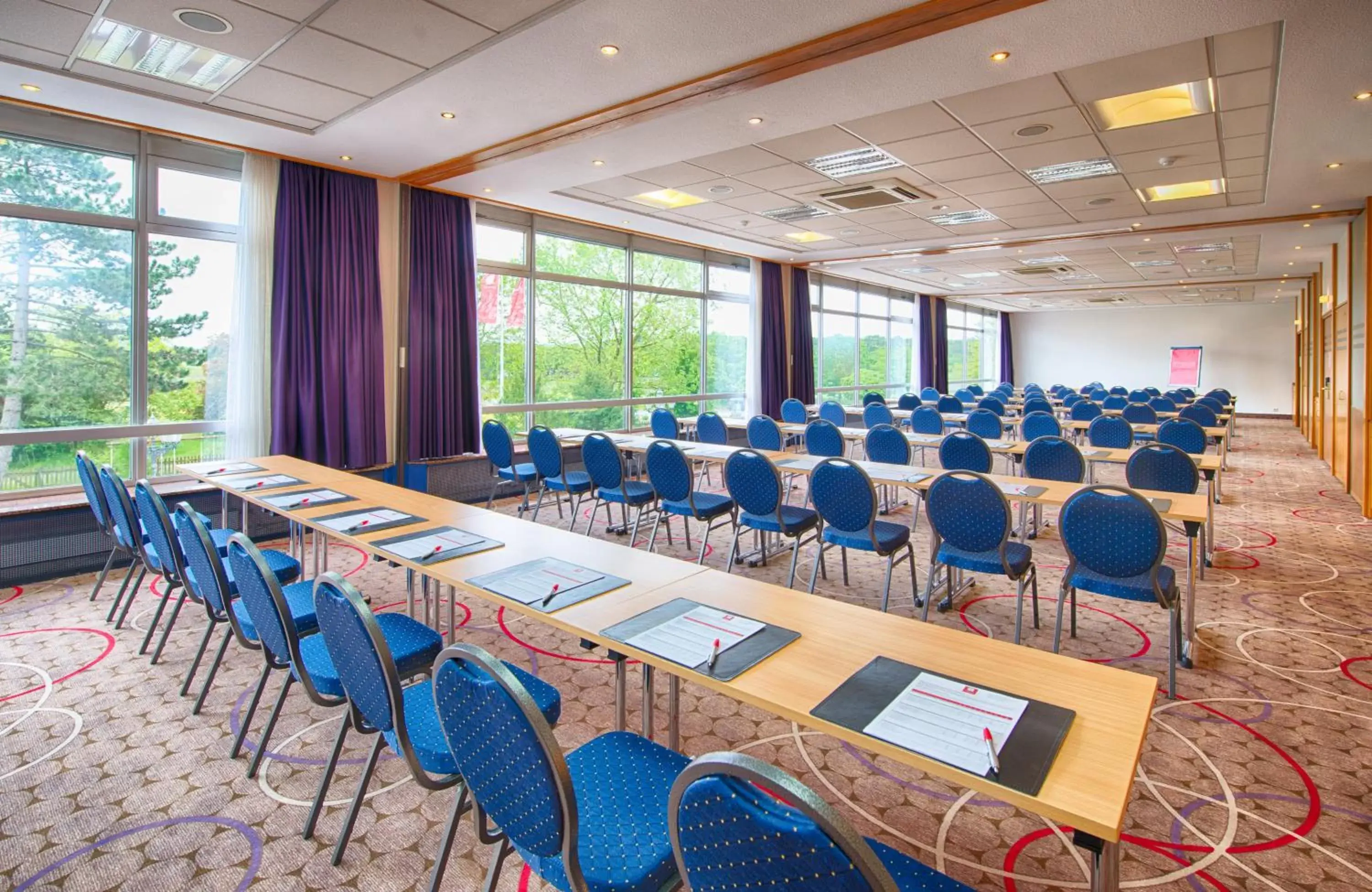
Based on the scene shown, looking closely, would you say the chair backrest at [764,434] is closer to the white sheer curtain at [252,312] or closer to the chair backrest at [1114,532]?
the chair backrest at [1114,532]

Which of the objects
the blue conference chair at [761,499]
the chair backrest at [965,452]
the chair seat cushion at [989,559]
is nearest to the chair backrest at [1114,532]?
the chair seat cushion at [989,559]

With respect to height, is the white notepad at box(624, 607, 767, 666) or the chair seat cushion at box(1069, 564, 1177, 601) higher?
the white notepad at box(624, 607, 767, 666)

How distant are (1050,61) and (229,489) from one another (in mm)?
5316

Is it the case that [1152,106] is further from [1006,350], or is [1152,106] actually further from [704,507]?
[1006,350]

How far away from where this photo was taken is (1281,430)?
1588 centimetres

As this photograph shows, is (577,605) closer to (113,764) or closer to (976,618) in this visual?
(113,764)

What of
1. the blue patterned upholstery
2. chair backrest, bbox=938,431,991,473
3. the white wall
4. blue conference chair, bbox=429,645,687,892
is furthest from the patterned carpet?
the white wall

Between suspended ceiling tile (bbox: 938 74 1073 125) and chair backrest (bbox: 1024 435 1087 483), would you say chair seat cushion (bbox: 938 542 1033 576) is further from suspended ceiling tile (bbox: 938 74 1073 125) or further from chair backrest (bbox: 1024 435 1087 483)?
suspended ceiling tile (bbox: 938 74 1073 125)

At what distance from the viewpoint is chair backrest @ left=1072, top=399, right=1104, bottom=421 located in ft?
33.7

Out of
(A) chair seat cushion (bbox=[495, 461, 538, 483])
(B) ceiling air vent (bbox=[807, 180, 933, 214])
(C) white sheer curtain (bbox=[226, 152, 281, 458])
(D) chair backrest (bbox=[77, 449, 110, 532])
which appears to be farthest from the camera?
(B) ceiling air vent (bbox=[807, 180, 933, 214])

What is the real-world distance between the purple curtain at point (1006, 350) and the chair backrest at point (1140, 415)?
1366 cm

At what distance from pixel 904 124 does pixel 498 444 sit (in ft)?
13.9

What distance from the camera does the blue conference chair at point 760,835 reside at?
0.94m

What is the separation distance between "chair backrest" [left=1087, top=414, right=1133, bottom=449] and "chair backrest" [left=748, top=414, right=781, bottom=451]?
11.5 ft
